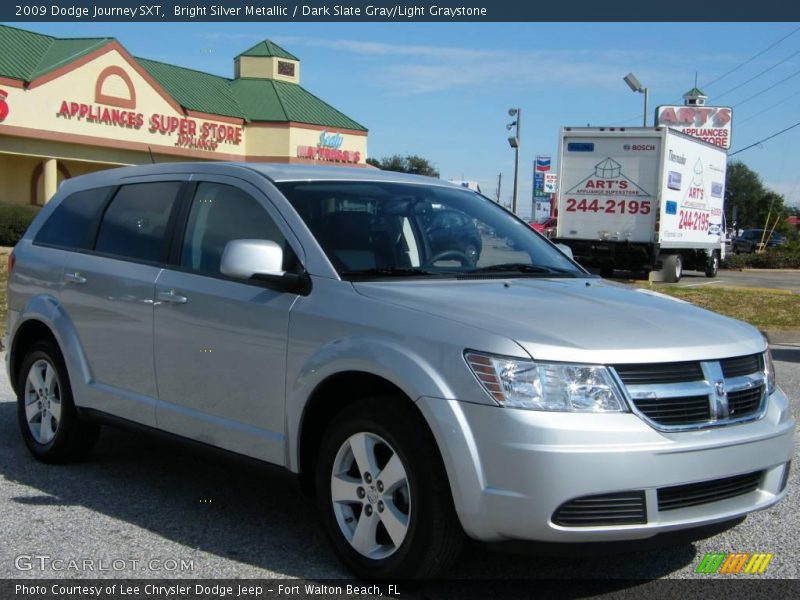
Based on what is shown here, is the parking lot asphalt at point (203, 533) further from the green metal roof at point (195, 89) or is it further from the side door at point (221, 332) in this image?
the green metal roof at point (195, 89)

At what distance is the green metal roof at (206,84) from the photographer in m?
34.9

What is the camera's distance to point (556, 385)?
12.1 feet

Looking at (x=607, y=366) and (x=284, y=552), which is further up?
(x=607, y=366)

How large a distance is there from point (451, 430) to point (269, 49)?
4664 cm

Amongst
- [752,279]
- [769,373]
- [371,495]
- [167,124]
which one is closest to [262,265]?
[371,495]

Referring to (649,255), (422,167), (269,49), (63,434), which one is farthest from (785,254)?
(422,167)

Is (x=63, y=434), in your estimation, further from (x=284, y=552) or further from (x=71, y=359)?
(x=284, y=552)

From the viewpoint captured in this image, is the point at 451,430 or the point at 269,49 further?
the point at 269,49

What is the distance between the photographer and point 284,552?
15.1 ft

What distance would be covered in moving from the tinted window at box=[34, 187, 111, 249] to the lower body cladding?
317 cm

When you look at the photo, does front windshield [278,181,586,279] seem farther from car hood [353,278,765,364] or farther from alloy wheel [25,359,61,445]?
alloy wheel [25,359,61,445]

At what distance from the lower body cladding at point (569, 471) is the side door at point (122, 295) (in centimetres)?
212

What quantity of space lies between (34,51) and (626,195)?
23162mm

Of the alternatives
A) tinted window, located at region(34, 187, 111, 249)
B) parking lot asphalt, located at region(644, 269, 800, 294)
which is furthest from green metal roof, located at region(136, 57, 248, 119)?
tinted window, located at region(34, 187, 111, 249)
